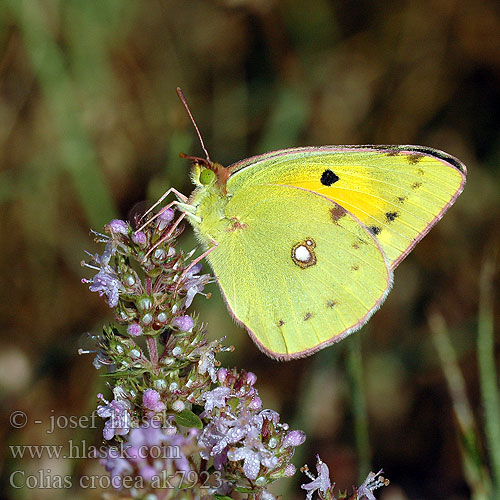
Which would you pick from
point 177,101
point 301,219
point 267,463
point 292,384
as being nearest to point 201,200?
point 301,219

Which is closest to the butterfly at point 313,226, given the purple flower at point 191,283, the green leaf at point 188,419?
the purple flower at point 191,283

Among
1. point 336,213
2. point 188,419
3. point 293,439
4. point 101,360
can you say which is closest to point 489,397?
point 293,439

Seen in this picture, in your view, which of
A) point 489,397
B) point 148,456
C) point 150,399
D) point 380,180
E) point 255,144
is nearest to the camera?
point 148,456

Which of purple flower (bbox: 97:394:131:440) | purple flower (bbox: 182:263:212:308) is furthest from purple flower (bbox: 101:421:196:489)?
purple flower (bbox: 182:263:212:308)

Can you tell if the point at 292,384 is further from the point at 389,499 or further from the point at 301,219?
the point at 301,219

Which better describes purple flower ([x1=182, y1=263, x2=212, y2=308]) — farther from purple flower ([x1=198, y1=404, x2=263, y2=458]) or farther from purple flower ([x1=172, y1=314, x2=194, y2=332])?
purple flower ([x1=198, y1=404, x2=263, y2=458])

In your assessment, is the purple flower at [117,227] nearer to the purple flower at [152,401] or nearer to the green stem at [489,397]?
the purple flower at [152,401]

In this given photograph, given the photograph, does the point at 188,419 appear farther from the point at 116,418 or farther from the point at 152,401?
the point at 116,418
